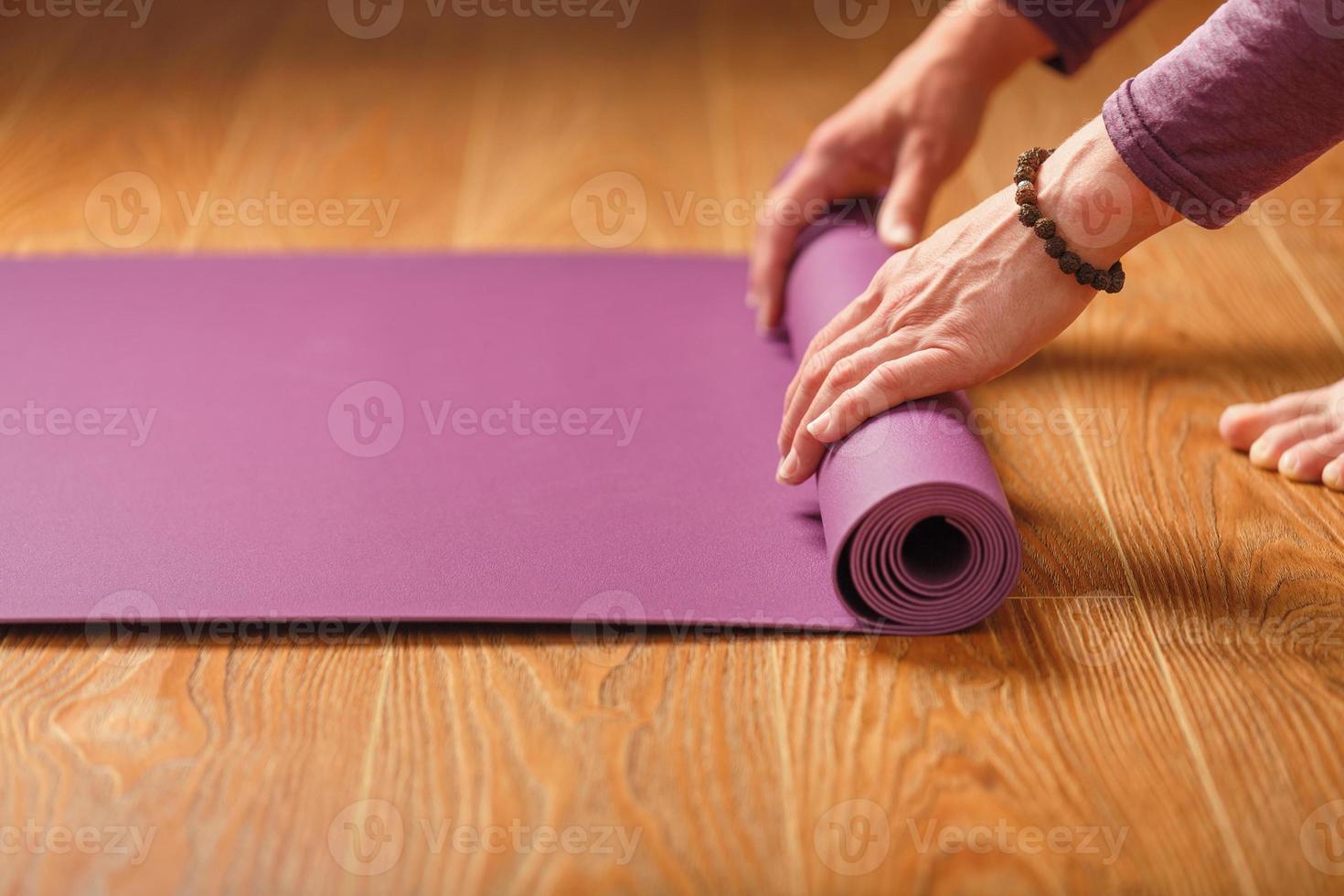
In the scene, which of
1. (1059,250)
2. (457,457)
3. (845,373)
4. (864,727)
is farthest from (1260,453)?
(457,457)

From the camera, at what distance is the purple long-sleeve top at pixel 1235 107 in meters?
1.31

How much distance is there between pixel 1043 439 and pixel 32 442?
1.32 metres

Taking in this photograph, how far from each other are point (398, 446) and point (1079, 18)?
3.71 ft

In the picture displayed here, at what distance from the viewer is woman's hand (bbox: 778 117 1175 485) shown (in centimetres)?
141

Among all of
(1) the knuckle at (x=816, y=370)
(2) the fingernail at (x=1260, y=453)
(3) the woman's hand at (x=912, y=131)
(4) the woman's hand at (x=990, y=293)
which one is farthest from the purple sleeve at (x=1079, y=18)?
(1) the knuckle at (x=816, y=370)

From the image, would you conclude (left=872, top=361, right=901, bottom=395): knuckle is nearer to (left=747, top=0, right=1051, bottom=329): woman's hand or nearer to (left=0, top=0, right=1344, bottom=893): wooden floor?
(left=0, top=0, right=1344, bottom=893): wooden floor

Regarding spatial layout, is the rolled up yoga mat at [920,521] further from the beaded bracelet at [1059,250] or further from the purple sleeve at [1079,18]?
the purple sleeve at [1079,18]

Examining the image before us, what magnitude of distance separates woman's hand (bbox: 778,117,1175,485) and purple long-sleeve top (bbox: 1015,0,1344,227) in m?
0.03

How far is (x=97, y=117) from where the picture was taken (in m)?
2.60

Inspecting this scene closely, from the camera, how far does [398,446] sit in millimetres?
1672

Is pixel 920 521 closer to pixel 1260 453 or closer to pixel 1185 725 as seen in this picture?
pixel 1185 725

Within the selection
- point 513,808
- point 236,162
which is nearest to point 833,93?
point 236,162

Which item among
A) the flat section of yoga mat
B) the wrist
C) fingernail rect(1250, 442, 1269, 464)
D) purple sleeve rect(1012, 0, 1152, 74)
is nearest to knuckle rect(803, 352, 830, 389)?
the flat section of yoga mat

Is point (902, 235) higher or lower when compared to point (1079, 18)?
lower
